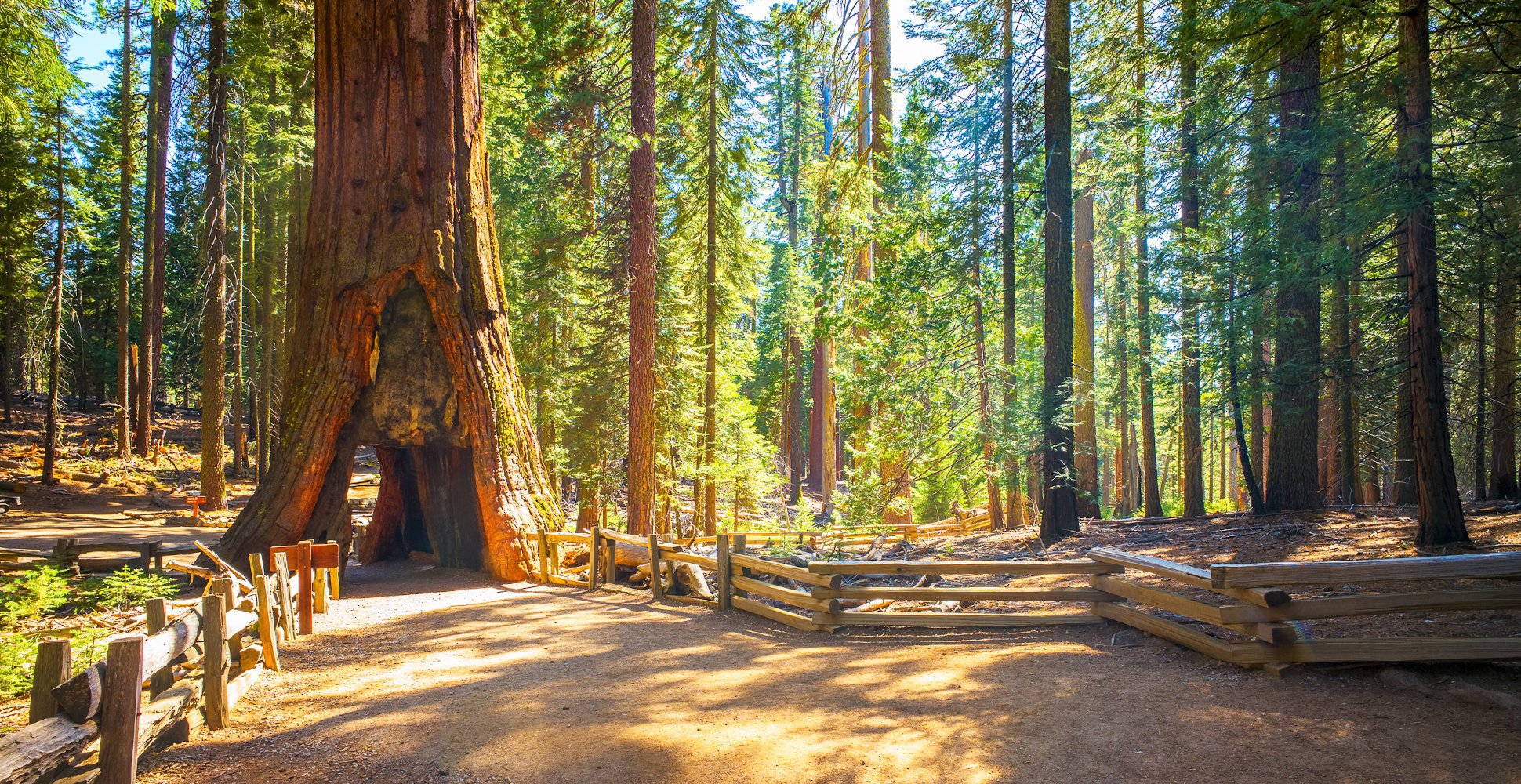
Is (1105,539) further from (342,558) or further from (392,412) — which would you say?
(342,558)

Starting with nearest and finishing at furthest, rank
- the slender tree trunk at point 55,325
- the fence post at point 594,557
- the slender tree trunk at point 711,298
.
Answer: the fence post at point 594,557, the slender tree trunk at point 711,298, the slender tree trunk at point 55,325

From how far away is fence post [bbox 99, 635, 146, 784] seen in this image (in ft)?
11.8

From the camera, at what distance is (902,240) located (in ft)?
51.3

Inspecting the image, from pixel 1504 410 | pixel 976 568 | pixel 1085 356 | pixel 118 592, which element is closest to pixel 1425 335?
pixel 976 568

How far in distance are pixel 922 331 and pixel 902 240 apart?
2040 mm

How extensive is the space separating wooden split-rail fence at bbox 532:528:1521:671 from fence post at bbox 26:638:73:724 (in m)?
5.48

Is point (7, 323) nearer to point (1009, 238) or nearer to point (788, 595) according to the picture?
point (788, 595)

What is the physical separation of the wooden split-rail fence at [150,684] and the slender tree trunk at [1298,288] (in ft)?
38.3

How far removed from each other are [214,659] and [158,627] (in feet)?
1.38

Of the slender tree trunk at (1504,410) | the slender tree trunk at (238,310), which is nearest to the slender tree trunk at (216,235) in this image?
the slender tree trunk at (238,310)

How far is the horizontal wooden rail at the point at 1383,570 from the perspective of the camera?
520 cm

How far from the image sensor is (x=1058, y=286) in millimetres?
12172

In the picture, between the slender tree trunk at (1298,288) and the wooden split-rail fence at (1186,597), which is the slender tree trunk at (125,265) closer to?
the wooden split-rail fence at (1186,597)

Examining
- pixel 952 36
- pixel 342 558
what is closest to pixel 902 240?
pixel 952 36
